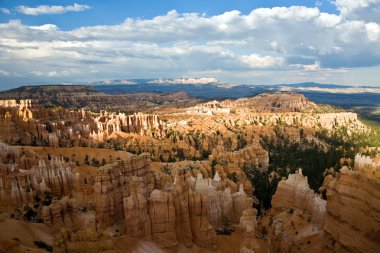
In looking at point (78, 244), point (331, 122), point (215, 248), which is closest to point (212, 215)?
point (215, 248)

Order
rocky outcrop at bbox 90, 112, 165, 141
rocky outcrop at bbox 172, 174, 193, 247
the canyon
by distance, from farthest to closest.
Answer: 1. rocky outcrop at bbox 90, 112, 165, 141
2. rocky outcrop at bbox 172, 174, 193, 247
3. the canyon

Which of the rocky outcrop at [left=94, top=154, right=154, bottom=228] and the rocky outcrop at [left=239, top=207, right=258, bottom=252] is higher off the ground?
the rocky outcrop at [left=94, top=154, right=154, bottom=228]

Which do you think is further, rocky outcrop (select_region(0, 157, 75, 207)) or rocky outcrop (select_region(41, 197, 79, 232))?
rocky outcrop (select_region(0, 157, 75, 207))

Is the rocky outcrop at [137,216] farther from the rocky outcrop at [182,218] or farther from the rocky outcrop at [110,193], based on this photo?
the rocky outcrop at [182,218]

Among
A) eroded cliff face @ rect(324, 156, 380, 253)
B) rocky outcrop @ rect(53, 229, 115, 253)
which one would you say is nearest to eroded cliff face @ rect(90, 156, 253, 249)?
rocky outcrop @ rect(53, 229, 115, 253)

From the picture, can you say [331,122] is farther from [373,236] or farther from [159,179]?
[373,236]

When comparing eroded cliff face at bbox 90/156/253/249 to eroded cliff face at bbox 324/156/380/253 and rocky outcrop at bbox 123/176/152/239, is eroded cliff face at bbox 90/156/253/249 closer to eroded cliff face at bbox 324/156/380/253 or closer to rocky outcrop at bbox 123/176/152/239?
rocky outcrop at bbox 123/176/152/239

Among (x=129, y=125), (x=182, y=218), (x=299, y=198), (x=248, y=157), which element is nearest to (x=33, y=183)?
(x=182, y=218)

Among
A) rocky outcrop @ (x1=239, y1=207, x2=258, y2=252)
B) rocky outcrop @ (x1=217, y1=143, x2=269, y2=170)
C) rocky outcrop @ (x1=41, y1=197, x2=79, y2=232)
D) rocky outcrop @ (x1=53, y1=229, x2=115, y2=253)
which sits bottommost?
rocky outcrop @ (x1=217, y1=143, x2=269, y2=170)
